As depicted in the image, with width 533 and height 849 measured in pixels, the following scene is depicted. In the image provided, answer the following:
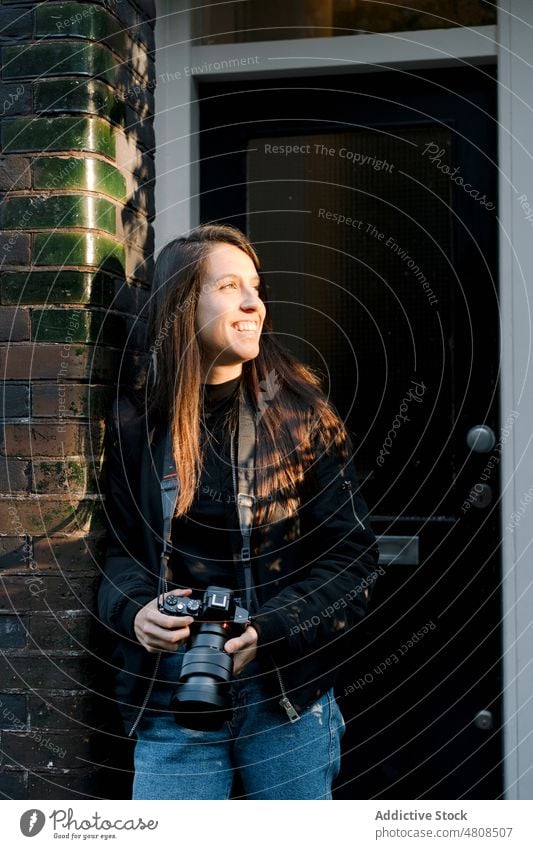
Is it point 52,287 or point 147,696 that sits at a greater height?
point 52,287

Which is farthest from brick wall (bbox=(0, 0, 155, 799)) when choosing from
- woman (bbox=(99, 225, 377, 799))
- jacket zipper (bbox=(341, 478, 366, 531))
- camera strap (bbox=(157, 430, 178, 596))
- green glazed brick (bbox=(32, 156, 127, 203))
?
jacket zipper (bbox=(341, 478, 366, 531))

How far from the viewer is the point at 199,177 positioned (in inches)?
116

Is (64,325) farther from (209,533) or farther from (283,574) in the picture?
(283,574)

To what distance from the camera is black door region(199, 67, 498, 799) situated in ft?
9.44

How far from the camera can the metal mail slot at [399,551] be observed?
2.92 m

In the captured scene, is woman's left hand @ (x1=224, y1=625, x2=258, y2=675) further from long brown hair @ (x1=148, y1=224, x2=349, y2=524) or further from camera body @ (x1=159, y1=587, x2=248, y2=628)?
long brown hair @ (x1=148, y1=224, x2=349, y2=524)

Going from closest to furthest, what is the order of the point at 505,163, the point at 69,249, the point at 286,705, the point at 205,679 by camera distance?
the point at 205,679, the point at 286,705, the point at 69,249, the point at 505,163

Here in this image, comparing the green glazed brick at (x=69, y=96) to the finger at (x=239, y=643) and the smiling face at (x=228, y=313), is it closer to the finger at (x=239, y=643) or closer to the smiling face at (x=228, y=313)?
the smiling face at (x=228, y=313)

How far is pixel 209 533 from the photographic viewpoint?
222 cm

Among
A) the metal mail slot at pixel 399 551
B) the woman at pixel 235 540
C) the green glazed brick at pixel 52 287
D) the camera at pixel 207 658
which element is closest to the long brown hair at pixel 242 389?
the woman at pixel 235 540

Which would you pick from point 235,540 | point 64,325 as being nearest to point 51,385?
point 64,325

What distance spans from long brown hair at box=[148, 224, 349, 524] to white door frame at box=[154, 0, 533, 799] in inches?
20.0

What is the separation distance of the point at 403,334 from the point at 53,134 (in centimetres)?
116

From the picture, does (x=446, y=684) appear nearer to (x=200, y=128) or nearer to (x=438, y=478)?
(x=438, y=478)
